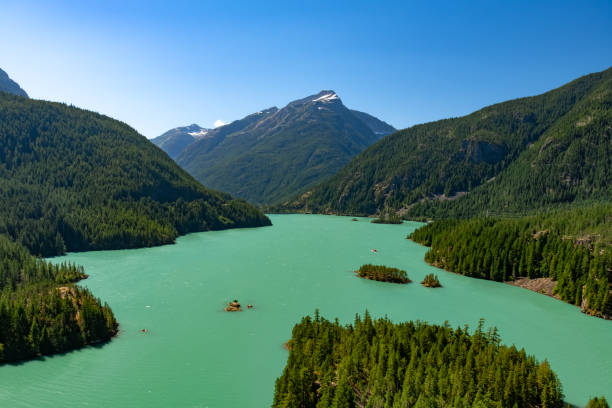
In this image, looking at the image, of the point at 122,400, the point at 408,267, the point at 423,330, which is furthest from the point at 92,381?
the point at 408,267

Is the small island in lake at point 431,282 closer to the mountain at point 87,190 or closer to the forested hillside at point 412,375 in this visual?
the forested hillside at point 412,375

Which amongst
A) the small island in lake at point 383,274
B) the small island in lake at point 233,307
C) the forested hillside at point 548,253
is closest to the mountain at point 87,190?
the small island in lake at point 233,307

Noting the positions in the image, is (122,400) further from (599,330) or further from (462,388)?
(599,330)

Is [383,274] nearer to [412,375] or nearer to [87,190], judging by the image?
[412,375]

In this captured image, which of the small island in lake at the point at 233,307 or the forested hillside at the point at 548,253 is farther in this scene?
the forested hillside at the point at 548,253

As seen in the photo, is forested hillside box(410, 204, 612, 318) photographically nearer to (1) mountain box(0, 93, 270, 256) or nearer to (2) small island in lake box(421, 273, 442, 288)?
(2) small island in lake box(421, 273, 442, 288)
